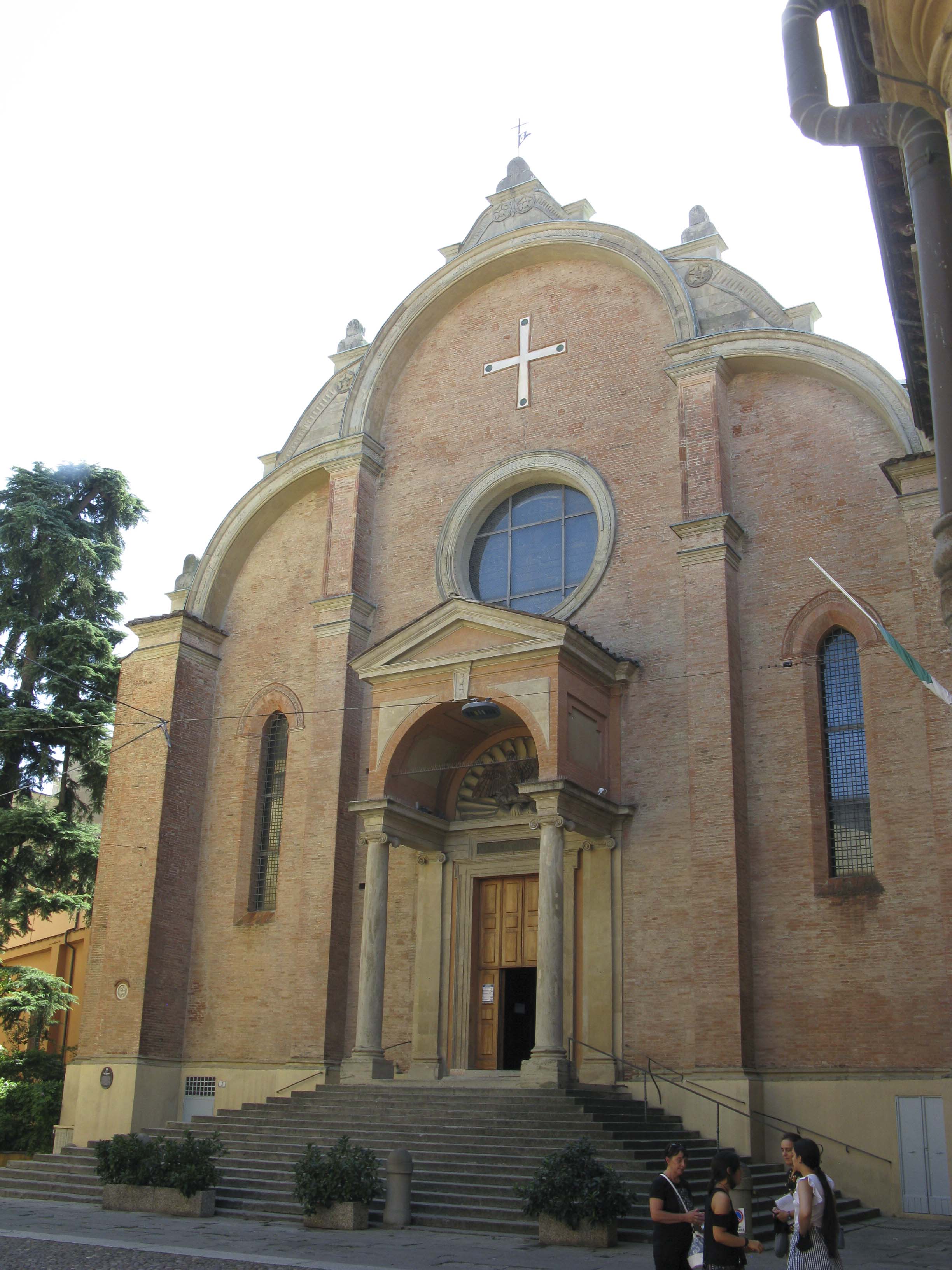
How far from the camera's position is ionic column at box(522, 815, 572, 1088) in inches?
598

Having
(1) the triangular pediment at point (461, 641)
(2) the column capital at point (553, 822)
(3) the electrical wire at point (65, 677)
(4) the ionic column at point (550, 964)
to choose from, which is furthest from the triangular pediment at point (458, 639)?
(3) the electrical wire at point (65, 677)

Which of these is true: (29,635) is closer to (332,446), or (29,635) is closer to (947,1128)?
(332,446)

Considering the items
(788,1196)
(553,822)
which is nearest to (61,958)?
(553,822)

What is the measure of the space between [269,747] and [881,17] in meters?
16.7

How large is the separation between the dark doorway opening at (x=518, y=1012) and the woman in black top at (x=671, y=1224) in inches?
426

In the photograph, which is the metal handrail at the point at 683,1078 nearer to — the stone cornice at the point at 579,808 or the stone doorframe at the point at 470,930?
the stone doorframe at the point at 470,930

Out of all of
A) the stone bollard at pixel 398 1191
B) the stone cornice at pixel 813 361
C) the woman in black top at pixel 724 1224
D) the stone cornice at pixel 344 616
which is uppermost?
the stone cornice at pixel 813 361

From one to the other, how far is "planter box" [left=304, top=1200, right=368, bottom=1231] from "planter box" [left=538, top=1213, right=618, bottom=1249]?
2.06 m

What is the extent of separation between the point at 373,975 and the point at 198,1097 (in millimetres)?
4618

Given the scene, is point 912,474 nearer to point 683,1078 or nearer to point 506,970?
point 683,1078

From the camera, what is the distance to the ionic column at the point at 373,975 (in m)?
16.8

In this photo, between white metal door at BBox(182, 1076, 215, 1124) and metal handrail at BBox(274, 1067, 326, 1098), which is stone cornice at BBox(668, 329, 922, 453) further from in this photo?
white metal door at BBox(182, 1076, 215, 1124)

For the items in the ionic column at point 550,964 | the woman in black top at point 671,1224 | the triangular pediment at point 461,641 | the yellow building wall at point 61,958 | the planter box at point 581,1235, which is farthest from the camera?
the yellow building wall at point 61,958

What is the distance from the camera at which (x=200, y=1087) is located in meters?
19.6
